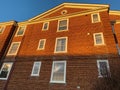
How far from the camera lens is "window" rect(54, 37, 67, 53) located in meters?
14.6

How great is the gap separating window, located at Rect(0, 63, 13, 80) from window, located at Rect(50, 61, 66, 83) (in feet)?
20.5

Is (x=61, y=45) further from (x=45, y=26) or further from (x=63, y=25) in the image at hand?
(x=45, y=26)

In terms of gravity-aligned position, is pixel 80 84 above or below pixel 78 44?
below

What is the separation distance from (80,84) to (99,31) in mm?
6829

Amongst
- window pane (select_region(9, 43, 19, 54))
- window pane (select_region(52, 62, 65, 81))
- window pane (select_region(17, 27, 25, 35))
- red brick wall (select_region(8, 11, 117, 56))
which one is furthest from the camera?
window pane (select_region(17, 27, 25, 35))

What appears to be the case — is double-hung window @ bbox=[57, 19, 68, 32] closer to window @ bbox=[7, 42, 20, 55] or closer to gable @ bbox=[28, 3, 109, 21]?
gable @ bbox=[28, 3, 109, 21]

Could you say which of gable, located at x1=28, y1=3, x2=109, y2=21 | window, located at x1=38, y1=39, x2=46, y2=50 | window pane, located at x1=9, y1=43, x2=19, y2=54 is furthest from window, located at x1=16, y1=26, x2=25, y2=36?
window, located at x1=38, y1=39, x2=46, y2=50

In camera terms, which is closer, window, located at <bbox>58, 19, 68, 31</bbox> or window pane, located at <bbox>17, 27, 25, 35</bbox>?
window, located at <bbox>58, 19, 68, 31</bbox>

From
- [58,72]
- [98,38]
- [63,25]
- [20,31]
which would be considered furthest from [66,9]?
[58,72]

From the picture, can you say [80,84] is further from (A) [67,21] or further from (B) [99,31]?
(A) [67,21]

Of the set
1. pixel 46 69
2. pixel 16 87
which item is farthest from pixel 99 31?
pixel 16 87

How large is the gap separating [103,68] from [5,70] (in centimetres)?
1227

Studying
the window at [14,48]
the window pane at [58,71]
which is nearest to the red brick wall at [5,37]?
the window at [14,48]

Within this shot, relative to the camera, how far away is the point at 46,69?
535 inches
